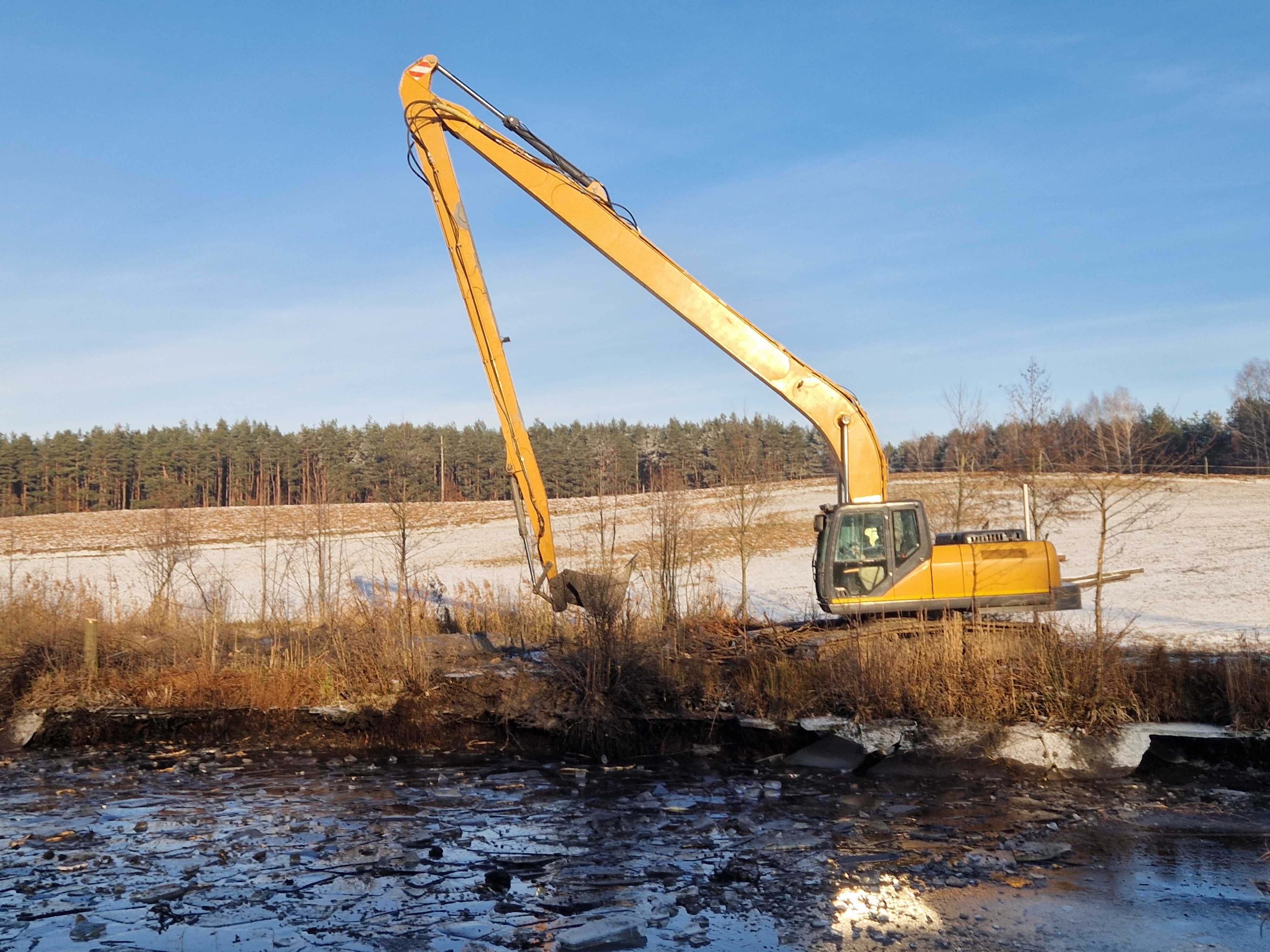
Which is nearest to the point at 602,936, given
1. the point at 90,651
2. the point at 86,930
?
the point at 86,930

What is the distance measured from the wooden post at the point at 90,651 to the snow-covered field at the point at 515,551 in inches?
93.6

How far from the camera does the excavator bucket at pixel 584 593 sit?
45.7 ft

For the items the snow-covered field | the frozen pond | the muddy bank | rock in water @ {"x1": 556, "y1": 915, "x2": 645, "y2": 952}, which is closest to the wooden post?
the muddy bank

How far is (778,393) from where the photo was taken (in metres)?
13.5

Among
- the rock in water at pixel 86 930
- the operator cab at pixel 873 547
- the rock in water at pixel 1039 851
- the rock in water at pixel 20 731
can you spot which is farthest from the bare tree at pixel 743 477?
the rock in water at pixel 86 930

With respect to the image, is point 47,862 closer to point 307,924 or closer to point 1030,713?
point 307,924

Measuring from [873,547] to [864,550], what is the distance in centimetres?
12

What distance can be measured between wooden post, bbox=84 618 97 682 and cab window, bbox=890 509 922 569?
40.3 ft

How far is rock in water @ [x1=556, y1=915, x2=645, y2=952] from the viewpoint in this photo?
6.57m

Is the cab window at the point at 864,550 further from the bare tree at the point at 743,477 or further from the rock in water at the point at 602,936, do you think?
the rock in water at the point at 602,936

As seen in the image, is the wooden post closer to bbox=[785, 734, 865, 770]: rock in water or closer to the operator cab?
bbox=[785, 734, 865, 770]: rock in water

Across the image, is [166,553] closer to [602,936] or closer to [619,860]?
[619,860]

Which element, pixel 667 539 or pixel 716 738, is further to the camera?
pixel 667 539

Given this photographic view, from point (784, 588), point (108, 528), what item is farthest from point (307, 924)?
point (108, 528)
